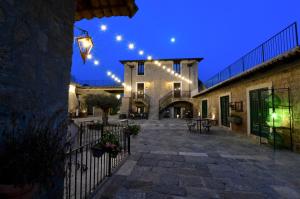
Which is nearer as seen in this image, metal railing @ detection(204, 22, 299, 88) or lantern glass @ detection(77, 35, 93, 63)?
lantern glass @ detection(77, 35, 93, 63)

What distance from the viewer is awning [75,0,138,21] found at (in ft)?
10.2

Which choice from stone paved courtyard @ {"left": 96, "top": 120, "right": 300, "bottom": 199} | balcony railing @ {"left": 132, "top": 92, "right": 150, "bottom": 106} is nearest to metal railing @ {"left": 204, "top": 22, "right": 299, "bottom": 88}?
stone paved courtyard @ {"left": 96, "top": 120, "right": 300, "bottom": 199}

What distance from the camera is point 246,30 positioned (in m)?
89.4

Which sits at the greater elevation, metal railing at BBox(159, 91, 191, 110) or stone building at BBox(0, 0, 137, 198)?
metal railing at BBox(159, 91, 191, 110)

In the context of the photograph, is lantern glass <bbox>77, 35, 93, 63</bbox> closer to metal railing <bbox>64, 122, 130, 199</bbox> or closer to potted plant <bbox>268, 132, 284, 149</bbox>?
metal railing <bbox>64, 122, 130, 199</bbox>

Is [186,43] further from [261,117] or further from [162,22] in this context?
[261,117]

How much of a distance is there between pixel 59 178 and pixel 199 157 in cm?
354

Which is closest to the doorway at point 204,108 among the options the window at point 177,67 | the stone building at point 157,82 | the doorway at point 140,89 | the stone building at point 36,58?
the stone building at point 157,82

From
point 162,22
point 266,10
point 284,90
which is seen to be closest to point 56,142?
point 284,90

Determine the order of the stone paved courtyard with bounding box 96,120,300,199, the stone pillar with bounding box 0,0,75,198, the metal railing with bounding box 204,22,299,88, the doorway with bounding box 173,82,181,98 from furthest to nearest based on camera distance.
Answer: the doorway with bounding box 173,82,181,98 < the metal railing with bounding box 204,22,299,88 < the stone paved courtyard with bounding box 96,120,300,199 < the stone pillar with bounding box 0,0,75,198

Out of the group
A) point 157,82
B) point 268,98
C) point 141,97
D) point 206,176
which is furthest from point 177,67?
point 206,176

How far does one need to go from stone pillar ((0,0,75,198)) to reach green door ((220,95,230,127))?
10.4 meters

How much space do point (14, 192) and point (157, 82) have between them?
2123 centimetres

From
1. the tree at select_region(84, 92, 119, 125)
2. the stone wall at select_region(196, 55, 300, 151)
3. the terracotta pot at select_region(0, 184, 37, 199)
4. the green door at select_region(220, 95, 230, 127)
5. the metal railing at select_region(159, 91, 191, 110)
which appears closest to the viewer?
the terracotta pot at select_region(0, 184, 37, 199)
